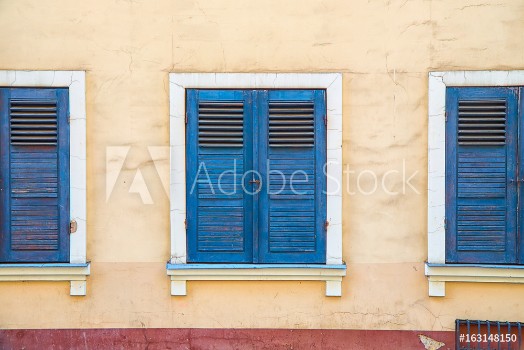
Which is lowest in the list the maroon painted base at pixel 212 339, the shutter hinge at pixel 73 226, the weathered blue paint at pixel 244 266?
the maroon painted base at pixel 212 339

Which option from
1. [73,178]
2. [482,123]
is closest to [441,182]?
[482,123]

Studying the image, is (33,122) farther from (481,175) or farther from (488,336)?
(488,336)

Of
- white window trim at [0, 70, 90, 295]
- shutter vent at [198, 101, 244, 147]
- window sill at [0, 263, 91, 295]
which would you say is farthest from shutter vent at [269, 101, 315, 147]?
window sill at [0, 263, 91, 295]

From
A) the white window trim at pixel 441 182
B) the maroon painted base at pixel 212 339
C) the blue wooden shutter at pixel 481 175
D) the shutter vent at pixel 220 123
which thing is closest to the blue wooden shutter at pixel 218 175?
the shutter vent at pixel 220 123

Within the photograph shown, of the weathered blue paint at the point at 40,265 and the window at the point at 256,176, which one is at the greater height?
the window at the point at 256,176

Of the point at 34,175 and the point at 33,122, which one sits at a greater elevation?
the point at 33,122

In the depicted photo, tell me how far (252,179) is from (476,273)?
7.51 ft

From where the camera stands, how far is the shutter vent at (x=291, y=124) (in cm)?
533

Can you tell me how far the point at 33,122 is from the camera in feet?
17.6

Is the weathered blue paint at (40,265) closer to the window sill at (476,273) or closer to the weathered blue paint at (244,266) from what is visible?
the weathered blue paint at (244,266)

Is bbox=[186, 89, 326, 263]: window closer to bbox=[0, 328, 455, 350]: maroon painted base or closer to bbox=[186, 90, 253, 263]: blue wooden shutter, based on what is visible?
bbox=[186, 90, 253, 263]: blue wooden shutter

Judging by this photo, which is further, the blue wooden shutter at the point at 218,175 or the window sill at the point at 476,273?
the blue wooden shutter at the point at 218,175

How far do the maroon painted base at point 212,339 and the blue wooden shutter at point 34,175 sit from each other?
766mm

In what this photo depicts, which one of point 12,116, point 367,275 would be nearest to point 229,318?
point 367,275
